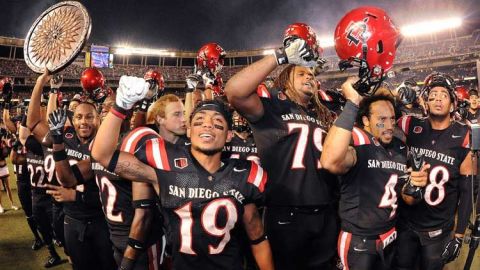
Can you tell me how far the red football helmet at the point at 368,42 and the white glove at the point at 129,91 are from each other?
1.31 meters

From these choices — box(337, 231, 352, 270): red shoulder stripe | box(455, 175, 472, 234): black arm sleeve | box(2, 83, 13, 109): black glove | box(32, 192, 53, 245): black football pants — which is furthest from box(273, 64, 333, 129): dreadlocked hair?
box(2, 83, 13, 109): black glove

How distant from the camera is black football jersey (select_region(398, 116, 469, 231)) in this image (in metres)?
3.62

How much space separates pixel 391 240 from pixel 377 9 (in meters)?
1.90

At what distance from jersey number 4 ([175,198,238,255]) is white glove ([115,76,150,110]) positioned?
Result: 751mm

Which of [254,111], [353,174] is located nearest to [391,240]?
[353,174]

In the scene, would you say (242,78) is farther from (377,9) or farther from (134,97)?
(377,9)

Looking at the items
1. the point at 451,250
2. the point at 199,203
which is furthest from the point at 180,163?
the point at 451,250

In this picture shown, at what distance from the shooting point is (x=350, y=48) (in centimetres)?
244

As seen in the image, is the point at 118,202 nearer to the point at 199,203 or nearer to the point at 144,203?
Answer: the point at 144,203

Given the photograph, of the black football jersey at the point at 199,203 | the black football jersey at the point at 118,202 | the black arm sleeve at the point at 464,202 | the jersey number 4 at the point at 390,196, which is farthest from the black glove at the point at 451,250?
the black football jersey at the point at 118,202

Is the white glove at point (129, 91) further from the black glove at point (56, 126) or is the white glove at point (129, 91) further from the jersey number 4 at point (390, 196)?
the jersey number 4 at point (390, 196)

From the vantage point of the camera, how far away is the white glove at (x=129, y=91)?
223 centimetres

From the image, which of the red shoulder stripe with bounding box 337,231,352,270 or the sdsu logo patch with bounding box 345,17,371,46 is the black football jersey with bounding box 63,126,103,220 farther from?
the sdsu logo patch with bounding box 345,17,371,46

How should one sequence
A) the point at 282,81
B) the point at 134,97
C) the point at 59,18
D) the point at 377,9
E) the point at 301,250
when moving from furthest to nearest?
the point at 59,18 < the point at 282,81 < the point at 301,250 < the point at 377,9 < the point at 134,97
